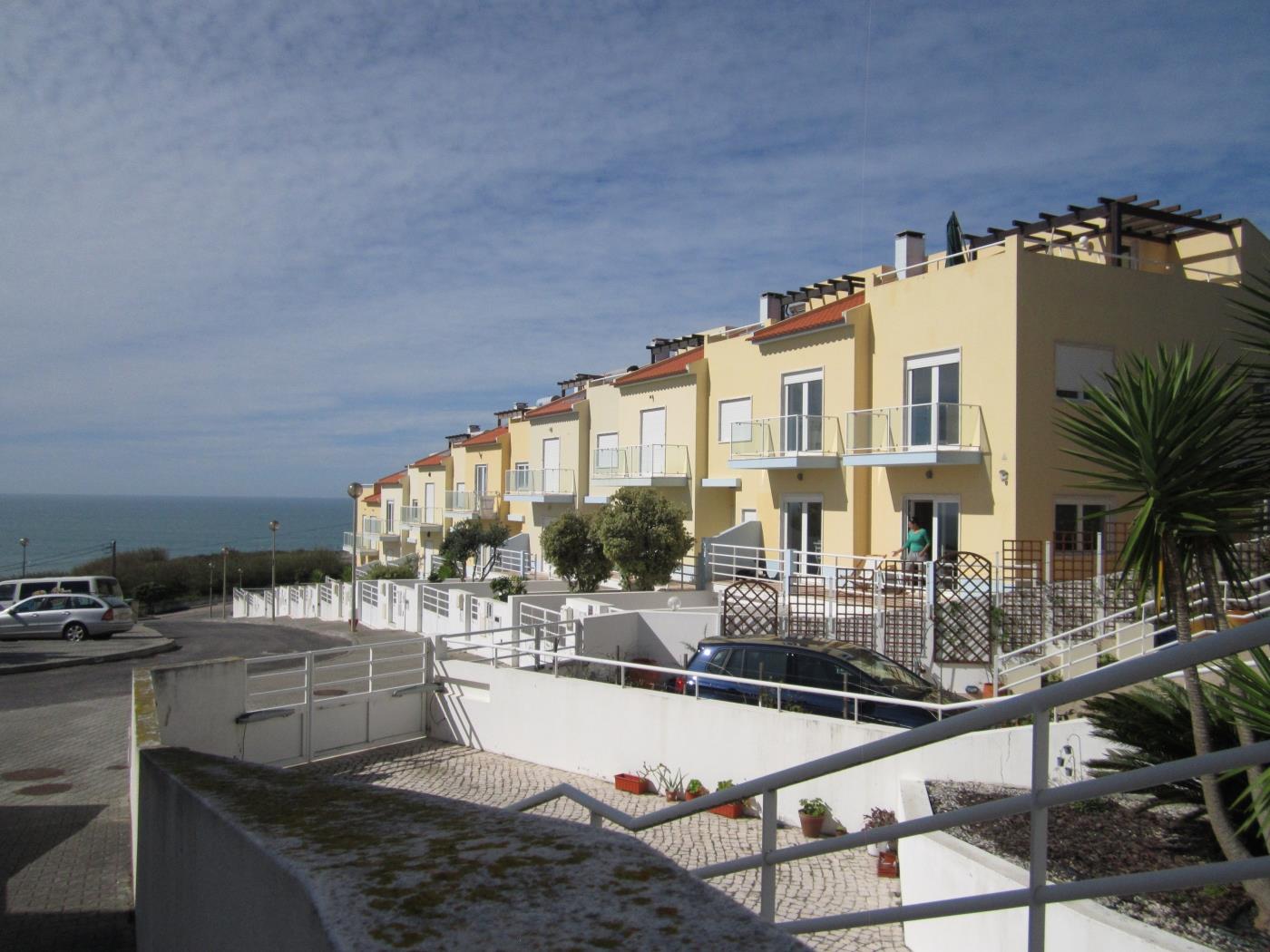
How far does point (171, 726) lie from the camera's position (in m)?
11.6

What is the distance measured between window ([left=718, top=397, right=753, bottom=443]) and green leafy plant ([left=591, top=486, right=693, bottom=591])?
3.24 meters

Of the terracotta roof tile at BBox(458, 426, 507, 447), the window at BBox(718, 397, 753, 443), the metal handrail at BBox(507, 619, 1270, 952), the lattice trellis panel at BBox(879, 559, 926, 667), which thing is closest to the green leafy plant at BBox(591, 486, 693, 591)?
the window at BBox(718, 397, 753, 443)

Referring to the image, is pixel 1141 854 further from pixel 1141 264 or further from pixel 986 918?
pixel 1141 264

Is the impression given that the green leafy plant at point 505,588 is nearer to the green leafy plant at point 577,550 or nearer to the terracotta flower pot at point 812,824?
the green leafy plant at point 577,550

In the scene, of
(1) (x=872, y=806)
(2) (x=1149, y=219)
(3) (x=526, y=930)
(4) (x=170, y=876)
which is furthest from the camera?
(2) (x=1149, y=219)

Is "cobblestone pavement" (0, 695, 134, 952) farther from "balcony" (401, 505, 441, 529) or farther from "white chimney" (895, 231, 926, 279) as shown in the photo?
"balcony" (401, 505, 441, 529)

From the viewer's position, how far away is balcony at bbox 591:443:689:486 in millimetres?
31203

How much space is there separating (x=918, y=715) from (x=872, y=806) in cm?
180

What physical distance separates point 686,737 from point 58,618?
24.7 m

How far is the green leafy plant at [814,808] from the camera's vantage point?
1088 centimetres

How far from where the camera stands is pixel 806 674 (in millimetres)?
13266

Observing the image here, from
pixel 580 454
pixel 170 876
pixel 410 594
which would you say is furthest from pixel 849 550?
pixel 170 876

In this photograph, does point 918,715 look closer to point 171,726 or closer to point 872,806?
point 872,806

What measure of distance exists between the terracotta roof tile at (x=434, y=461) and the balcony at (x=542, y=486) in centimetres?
1391
